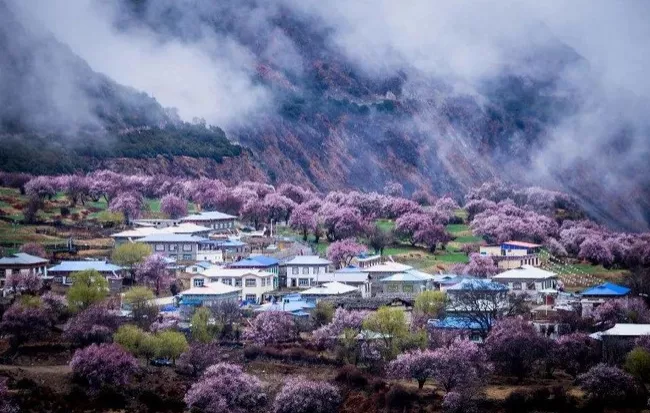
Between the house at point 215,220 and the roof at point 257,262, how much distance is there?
405 inches

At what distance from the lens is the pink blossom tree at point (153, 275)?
61.9 m

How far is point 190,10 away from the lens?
128 m

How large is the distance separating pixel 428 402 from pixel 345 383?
3191mm

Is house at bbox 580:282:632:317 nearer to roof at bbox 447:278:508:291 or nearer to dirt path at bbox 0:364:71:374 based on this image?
roof at bbox 447:278:508:291

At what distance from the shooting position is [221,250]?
70062 millimetres

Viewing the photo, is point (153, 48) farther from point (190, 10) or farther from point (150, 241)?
point (150, 241)

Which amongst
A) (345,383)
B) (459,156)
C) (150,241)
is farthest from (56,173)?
(459,156)

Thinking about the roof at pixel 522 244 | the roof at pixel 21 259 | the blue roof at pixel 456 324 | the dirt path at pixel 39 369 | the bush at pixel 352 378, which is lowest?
the bush at pixel 352 378

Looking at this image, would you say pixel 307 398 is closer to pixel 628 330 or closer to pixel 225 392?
pixel 225 392

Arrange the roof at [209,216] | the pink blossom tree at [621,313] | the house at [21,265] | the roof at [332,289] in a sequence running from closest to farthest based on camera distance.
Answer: the pink blossom tree at [621,313] < the roof at [332,289] < the house at [21,265] < the roof at [209,216]

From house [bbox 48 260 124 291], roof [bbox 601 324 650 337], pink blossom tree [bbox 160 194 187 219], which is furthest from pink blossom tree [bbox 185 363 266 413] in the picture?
pink blossom tree [bbox 160 194 187 219]

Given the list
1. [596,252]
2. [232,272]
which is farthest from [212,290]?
[596,252]

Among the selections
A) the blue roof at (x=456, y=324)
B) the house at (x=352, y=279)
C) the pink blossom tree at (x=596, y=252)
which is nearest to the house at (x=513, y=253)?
the pink blossom tree at (x=596, y=252)

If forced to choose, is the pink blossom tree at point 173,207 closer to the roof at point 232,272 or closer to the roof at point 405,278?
the roof at point 232,272
